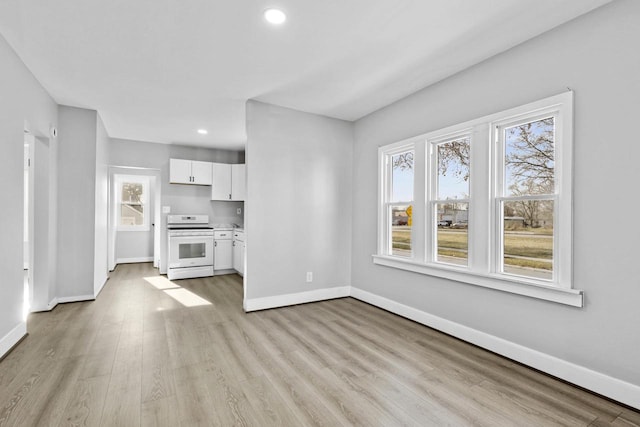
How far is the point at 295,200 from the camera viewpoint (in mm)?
4145

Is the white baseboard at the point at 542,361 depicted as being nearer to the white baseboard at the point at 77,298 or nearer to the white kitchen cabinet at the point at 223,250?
the white kitchen cabinet at the point at 223,250

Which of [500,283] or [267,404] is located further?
[500,283]

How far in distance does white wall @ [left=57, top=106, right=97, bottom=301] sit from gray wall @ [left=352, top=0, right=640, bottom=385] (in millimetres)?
4836

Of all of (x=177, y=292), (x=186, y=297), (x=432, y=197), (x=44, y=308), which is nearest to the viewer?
(x=432, y=197)

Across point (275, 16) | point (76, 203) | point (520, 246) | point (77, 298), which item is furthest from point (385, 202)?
point (77, 298)

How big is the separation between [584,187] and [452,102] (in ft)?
4.73

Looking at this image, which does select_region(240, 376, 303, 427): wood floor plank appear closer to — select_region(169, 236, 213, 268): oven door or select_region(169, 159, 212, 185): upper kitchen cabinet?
select_region(169, 236, 213, 268): oven door

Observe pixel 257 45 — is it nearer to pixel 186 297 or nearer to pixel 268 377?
pixel 268 377

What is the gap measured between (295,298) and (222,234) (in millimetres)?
2667

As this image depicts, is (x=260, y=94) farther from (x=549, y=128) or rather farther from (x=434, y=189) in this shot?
(x=549, y=128)

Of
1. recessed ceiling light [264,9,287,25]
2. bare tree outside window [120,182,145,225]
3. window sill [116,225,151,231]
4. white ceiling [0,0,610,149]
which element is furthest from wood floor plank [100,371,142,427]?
bare tree outside window [120,182,145,225]

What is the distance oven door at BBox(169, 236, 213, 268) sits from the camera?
5598 millimetres

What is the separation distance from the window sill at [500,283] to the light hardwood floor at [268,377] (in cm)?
59

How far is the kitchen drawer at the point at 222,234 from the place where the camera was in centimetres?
602
